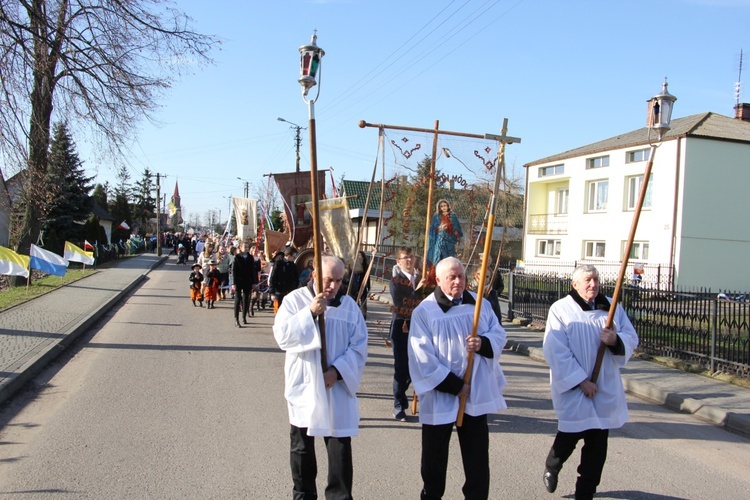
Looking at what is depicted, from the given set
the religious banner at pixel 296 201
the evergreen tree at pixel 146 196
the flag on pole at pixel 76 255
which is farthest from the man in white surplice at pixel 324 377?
the evergreen tree at pixel 146 196

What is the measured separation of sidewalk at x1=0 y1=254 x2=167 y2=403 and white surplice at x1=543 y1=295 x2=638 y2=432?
19.1 feet

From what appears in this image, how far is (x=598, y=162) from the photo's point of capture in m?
29.1

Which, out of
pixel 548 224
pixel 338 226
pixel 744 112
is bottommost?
pixel 338 226

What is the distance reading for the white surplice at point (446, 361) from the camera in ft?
12.5

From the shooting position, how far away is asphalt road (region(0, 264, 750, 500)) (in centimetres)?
454

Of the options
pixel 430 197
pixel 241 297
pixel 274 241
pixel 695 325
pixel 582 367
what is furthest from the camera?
pixel 274 241

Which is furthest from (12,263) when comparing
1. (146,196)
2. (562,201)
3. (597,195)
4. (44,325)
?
(146,196)

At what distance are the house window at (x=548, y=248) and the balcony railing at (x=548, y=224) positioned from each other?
0.61 metres

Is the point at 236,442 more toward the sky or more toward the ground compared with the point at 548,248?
more toward the ground

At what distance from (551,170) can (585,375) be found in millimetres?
30012

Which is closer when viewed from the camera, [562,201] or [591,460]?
[591,460]

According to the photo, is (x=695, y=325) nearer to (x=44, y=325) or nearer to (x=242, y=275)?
(x=242, y=275)

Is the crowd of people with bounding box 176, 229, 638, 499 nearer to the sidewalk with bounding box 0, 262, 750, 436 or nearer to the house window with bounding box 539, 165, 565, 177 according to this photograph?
the sidewalk with bounding box 0, 262, 750, 436

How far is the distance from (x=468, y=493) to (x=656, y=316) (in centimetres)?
783
